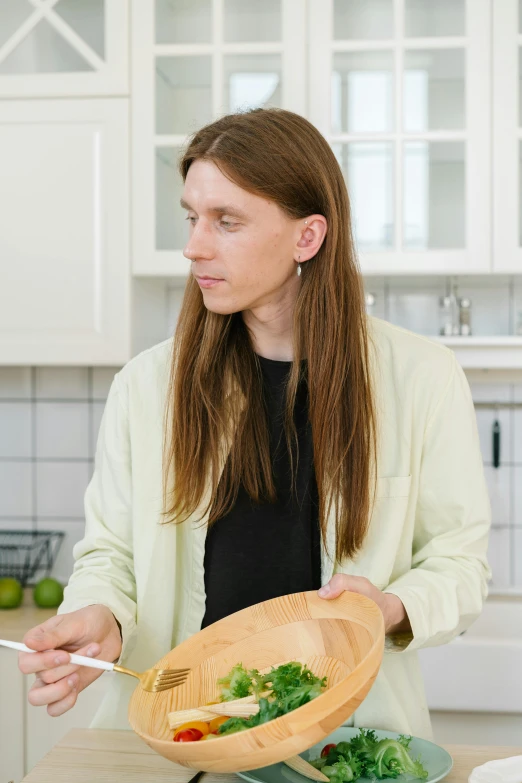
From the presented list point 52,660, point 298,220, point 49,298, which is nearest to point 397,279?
point 49,298

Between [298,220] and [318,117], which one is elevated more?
[318,117]

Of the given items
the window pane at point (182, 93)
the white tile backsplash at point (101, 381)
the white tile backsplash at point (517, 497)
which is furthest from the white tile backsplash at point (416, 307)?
the white tile backsplash at point (101, 381)

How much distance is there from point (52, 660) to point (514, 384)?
1.67 m

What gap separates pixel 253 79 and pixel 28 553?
1.28 meters

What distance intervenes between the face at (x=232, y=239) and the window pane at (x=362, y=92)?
0.94 metres

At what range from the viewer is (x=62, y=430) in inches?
94.8

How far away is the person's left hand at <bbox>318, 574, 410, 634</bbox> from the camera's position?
2.92 ft

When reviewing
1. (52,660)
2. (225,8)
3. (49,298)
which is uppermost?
(225,8)

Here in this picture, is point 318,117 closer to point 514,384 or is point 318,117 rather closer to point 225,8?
point 225,8

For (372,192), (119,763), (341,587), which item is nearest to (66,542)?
(372,192)

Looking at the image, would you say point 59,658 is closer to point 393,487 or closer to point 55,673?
point 55,673

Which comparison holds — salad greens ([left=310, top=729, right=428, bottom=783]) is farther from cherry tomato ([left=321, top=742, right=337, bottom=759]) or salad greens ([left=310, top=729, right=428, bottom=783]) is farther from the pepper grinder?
the pepper grinder

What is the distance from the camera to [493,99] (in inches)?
76.5

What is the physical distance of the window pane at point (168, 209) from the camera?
80.1 inches
